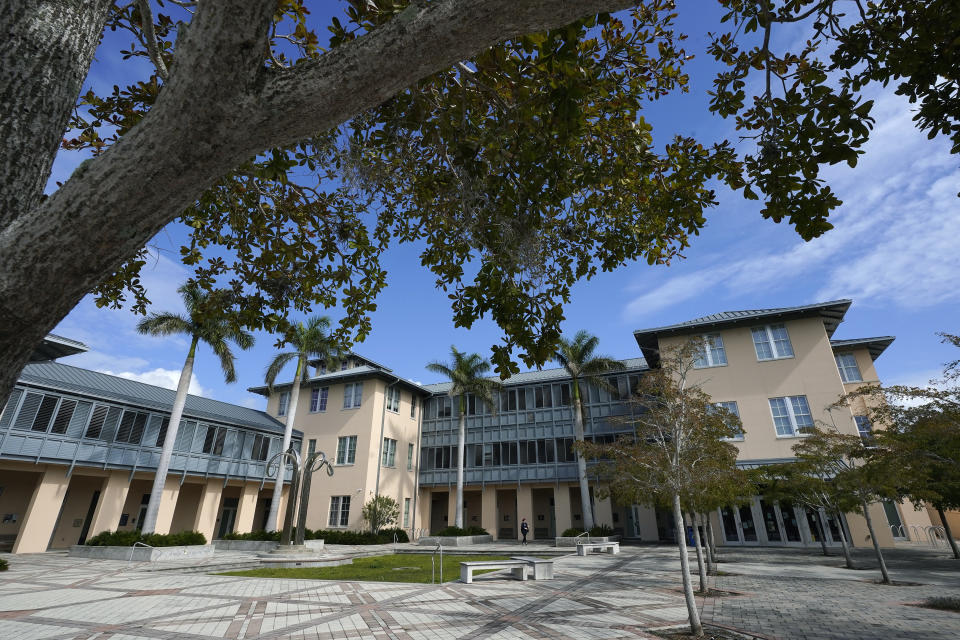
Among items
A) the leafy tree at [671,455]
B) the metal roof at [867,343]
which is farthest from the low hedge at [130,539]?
the metal roof at [867,343]

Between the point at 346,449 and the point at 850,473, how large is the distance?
2848cm

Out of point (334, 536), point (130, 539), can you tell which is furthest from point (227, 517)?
point (130, 539)

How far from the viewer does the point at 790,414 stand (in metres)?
26.1

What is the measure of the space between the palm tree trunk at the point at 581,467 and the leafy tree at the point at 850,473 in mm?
12594

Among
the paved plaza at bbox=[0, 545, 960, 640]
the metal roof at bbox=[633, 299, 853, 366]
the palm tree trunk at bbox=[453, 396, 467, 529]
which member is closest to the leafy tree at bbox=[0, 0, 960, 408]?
the paved plaza at bbox=[0, 545, 960, 640]

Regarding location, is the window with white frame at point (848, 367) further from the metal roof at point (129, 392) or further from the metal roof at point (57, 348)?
the metal roof at point (57, 348)

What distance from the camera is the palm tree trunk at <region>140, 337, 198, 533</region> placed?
21.6 metres

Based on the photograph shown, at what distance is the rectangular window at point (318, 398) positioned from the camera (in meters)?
35.7

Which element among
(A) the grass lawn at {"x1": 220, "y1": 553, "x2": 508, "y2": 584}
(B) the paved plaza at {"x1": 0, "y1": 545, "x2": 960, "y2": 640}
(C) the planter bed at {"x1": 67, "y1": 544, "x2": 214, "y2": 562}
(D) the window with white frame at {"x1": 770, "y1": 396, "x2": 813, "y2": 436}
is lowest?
(A) the grass lawn at {"x1": 220, "y1": 553, "x2": 508, "y2": 584}

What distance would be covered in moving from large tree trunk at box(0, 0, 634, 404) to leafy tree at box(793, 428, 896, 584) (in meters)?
17.9

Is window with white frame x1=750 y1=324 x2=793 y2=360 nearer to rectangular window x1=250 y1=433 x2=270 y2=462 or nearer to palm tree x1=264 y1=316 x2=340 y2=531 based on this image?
palm tree x1=264 y1=316 x2=340 y2=531

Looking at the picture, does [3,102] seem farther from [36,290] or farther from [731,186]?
[731,186]

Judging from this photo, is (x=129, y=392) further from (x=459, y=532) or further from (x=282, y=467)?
(x=459, y=532)

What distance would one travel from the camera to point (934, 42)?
11.8 ft
